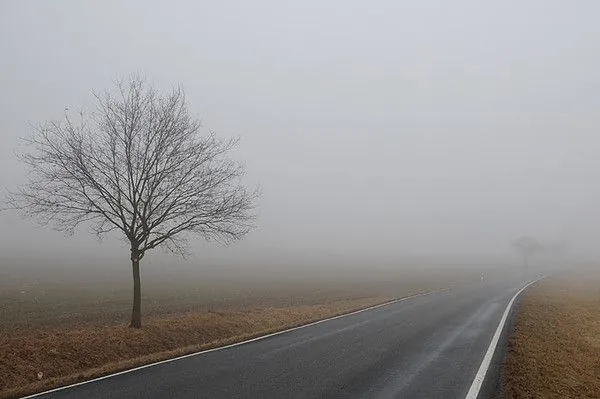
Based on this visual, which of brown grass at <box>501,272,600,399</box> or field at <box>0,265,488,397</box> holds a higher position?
field at <box>0,265,488,397</box>

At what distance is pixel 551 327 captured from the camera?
19656 mm

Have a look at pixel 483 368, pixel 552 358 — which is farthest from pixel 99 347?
pixel 552 358

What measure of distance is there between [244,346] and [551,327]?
42.3 ft

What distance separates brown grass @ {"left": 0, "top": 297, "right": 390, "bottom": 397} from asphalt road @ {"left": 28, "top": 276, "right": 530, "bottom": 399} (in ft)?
3.85

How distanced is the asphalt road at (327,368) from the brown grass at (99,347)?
3.85ft

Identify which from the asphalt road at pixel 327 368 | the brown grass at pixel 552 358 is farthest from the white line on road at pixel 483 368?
the brown grass at pixel 552 358

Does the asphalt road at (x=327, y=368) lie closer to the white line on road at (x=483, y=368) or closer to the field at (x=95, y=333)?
the white line on road at (x=483, y=368)

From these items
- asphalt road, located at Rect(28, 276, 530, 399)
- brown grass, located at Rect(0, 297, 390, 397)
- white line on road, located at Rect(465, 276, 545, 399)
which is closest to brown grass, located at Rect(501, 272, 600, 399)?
white line on road, located at Rect(465, 276, 545, 399)

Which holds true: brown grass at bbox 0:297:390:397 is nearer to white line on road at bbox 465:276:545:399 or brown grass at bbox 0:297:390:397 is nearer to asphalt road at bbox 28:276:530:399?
asphalt road at bbox 28:276:530:399

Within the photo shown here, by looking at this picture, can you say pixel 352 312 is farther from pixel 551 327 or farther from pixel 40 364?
pixel 40 364

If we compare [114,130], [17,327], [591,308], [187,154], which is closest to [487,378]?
[187,154]

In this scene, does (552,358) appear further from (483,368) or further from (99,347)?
(99,347)

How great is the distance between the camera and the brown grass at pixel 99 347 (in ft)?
37.0

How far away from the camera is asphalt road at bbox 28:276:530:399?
9492mm
